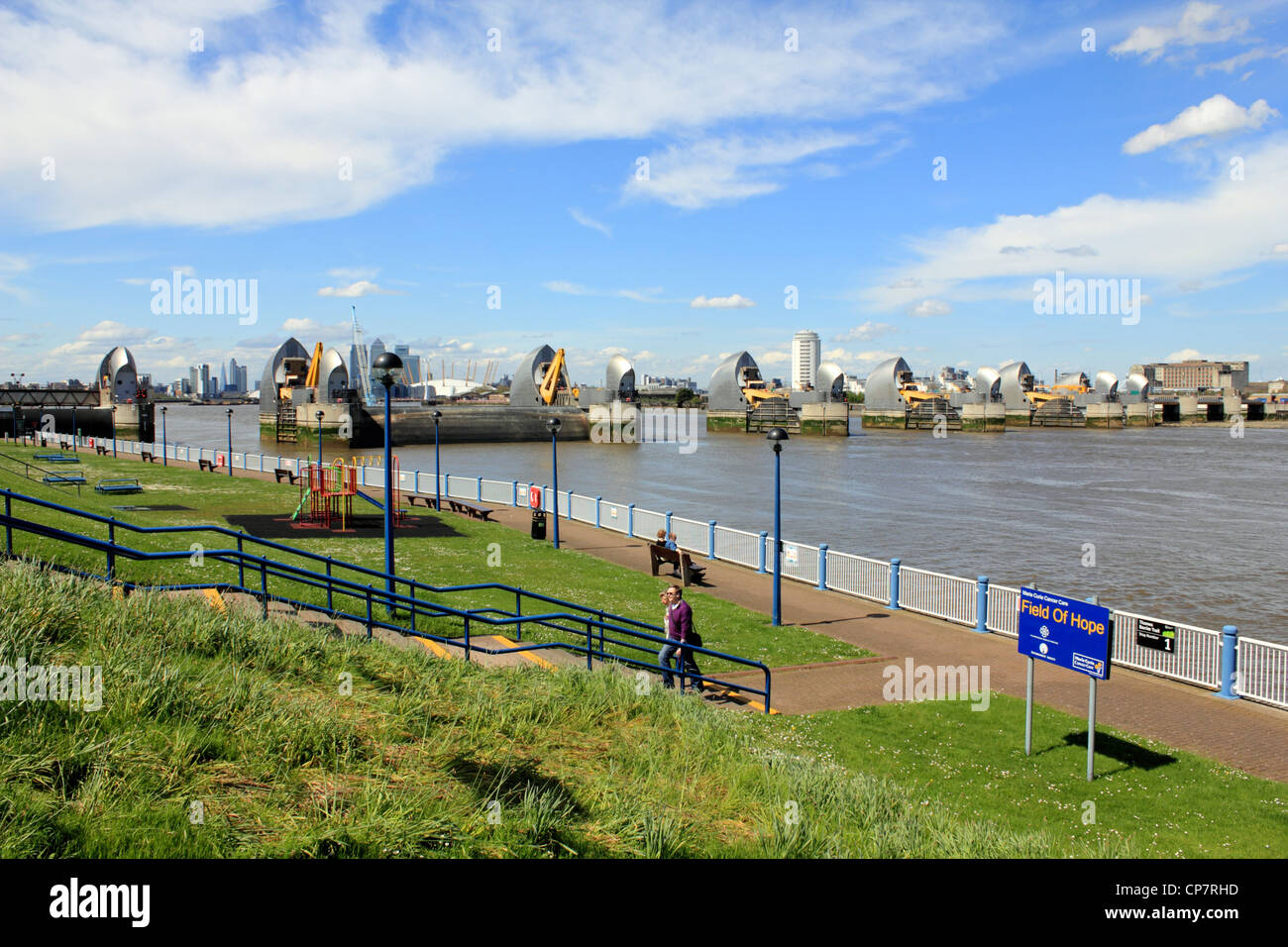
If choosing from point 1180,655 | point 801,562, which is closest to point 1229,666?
point 1180,655

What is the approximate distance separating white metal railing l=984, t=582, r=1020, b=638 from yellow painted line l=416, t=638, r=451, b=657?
9.09 meters

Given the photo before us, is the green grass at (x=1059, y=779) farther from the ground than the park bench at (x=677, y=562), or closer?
closer

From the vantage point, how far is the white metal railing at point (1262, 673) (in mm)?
10711

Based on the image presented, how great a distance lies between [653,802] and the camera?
5543mm

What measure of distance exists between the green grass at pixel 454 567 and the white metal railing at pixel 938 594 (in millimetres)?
2915

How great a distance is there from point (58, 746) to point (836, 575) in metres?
14.4

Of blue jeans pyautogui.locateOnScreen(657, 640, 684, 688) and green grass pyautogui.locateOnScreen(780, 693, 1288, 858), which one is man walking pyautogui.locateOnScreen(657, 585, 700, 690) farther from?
green grass pyautogui.locateOnScreen(780, 693, 1288, 858)

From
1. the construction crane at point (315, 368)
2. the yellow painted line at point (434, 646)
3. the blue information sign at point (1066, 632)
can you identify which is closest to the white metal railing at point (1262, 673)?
the blue information sign at point (1066, 632)

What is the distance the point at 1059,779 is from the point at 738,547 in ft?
38.7

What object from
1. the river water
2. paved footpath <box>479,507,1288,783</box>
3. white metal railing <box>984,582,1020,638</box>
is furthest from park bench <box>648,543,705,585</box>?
the river water

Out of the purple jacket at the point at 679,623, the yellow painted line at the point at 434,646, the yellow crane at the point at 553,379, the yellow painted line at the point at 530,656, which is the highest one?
the yellow crane at the point at 553,379

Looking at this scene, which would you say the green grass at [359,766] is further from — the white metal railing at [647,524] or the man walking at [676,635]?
the white metal railing at [647,524]

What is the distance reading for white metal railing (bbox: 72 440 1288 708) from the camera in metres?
11.0

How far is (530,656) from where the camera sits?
35.0 ft
